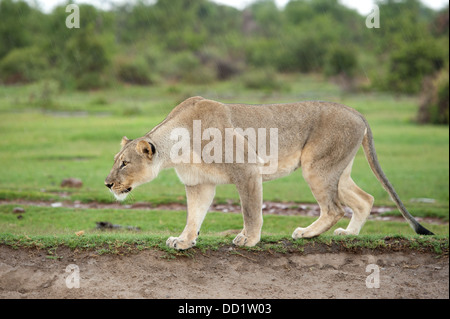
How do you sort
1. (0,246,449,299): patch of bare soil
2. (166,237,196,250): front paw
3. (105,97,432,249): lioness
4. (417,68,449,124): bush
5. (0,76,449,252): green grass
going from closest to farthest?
1. (0,246,449,299): patch of bare soil
2. (105,97,432,249): lioness
3. (166,237,196,250): front paw
4. (0,76,449,252): green grass
5. (417,68,449,124): bush

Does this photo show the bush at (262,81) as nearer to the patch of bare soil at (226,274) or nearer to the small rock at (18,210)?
the small rock at (18,210)

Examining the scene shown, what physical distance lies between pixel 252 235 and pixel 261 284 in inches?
29.3

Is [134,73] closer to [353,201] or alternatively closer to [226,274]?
[353,201]

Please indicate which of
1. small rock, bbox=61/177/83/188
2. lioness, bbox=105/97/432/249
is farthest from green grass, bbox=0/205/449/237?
lioness, bbox=105/97/432/249

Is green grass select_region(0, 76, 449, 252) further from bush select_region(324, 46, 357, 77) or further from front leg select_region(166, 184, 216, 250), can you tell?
bush select_region(324, 46, 357, 77)

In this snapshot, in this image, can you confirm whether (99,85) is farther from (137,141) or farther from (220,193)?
(137,141)

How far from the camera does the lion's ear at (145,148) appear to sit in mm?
7062

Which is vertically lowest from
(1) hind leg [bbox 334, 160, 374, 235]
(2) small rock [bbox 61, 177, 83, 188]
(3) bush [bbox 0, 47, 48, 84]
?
(2) small rock [bbox 61, 177, 83, 188]

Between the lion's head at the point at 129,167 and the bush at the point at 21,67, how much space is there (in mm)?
40878

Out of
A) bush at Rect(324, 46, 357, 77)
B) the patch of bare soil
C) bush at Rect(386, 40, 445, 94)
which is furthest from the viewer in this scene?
bush at Rect(324, 46, 357, 77)

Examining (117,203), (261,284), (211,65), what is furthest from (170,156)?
(211,65)

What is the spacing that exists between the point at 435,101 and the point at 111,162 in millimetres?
16789

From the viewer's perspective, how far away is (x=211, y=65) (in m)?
57.2

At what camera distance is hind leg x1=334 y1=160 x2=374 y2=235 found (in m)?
8.20
